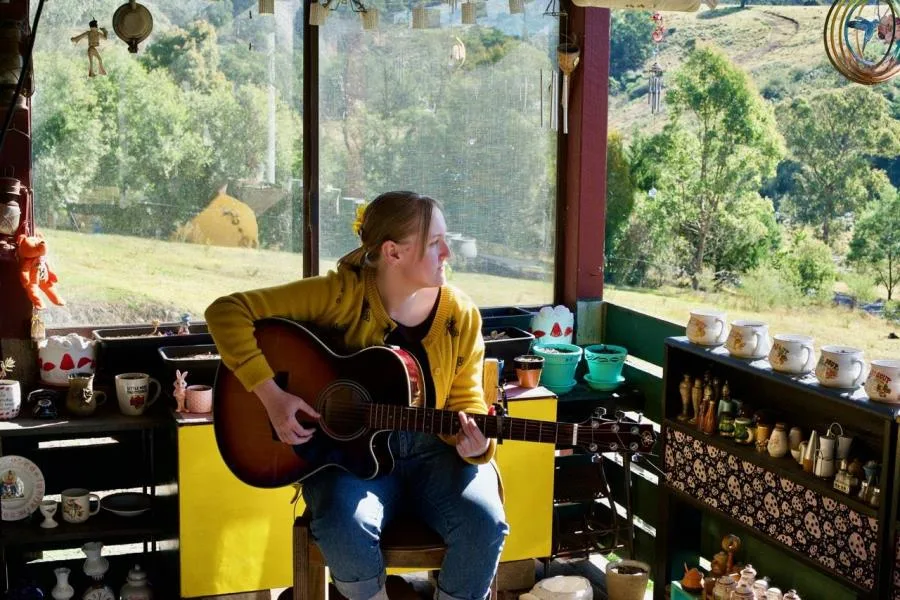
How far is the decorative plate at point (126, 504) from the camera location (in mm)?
3580

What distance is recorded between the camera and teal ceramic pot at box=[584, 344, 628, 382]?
406 cm

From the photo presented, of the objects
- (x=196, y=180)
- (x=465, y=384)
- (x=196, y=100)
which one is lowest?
(x=465, y=384)

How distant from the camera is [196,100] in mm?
3805

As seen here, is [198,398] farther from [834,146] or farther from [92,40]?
[834,146]

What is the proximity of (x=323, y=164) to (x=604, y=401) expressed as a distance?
1354mm

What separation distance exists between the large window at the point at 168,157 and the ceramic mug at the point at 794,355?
5.84 ft

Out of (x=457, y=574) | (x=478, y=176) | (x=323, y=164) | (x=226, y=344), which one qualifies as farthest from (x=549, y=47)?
(x=457, y=574)

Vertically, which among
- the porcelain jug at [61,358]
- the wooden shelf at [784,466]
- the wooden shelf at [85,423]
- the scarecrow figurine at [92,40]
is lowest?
the wooden shelf at [784,466]

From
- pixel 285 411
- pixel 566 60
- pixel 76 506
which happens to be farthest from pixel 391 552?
pixel 566 60

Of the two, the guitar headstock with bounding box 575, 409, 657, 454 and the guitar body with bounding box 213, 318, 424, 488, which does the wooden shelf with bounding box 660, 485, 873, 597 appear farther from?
A: the guitar body with bounding box 213, 318, 424, 488

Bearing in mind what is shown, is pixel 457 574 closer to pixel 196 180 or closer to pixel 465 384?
pixel 465 384

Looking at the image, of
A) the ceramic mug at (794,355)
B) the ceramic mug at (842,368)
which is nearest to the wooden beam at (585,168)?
the ceramic mug at (794,355)

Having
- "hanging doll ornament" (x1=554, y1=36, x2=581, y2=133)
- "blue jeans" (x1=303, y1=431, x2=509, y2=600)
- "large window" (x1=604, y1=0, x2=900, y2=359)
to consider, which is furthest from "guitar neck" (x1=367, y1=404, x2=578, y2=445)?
"large window" (x1=604, y1=0, x2=900, y2=359)

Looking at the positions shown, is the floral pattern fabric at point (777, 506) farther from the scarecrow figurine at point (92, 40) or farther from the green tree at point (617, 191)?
the scarecrow figurine at point (92, 40)
